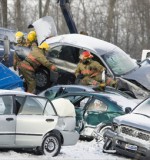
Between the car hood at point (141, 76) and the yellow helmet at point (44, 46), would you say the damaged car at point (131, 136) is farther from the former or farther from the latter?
the yellow helmet at point (44, 46)

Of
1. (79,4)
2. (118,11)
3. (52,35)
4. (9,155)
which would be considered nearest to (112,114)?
(9,155)

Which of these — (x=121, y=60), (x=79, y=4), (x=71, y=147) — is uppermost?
(x=79, y=4)

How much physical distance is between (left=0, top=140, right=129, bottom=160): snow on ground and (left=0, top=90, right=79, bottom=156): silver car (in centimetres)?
18

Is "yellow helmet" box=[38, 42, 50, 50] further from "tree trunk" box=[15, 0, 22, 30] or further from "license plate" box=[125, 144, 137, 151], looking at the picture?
"tree trunk" box=[15, 0, 22, 30]

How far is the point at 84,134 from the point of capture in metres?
15.3

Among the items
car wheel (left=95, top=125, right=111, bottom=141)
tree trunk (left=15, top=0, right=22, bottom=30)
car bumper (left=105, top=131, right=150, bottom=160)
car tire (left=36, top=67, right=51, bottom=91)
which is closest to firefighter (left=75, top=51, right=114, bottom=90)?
car tire (left=36, top=67, right=51, bottom=91)

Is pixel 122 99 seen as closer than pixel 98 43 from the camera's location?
Yes

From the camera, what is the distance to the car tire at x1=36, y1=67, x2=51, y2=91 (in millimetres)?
21094

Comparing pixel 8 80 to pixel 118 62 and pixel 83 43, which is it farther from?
→ pixel 118 62

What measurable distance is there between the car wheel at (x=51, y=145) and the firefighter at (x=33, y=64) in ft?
25.2

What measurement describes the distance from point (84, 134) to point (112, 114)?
802mm

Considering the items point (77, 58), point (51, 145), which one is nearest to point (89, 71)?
point (77, 58)

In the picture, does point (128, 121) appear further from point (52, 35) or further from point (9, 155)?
point (52, 35)

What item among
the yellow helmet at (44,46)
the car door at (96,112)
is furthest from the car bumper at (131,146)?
the yellow helmet at (44,46)
